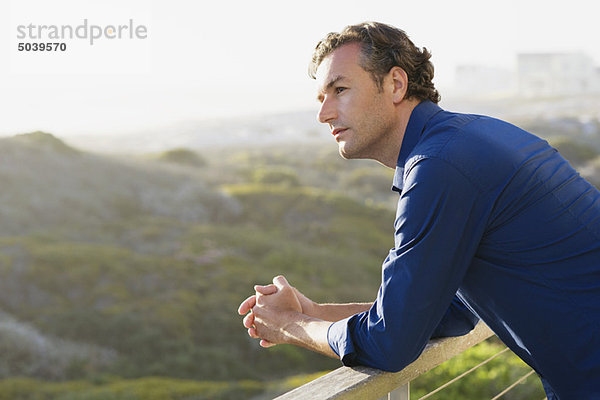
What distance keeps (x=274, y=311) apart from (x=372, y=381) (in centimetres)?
34

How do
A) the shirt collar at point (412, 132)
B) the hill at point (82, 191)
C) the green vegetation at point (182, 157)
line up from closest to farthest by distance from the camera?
the shirt collar at point (412, 132)
the hill at point (82, 191)
the green vegetation at point (182, 157)

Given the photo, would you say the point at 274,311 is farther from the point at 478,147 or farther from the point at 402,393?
the point at 478,147

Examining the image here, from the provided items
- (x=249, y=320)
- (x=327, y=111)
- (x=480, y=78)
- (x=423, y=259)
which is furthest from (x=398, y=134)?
(x=480, y=78)

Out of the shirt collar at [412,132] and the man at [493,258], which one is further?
the shirt collar at [412,132]

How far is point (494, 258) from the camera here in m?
1.13

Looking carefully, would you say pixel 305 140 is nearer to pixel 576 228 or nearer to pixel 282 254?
pixel 282 254

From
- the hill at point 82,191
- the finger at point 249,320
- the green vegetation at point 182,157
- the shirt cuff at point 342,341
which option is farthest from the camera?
the green vegetation at point 182,157

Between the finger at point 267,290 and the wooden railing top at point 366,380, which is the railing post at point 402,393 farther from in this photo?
the finger at point 267,290

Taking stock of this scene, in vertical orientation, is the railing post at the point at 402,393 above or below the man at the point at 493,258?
below

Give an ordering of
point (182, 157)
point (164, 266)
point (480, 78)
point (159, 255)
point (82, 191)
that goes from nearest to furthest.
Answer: point (164, 266) < point (159, 255) < point (82, 191) < point (182, 157) < point (480, 78)

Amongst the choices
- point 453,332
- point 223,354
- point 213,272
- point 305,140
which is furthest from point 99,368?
point 305,140

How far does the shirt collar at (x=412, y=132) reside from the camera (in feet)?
4.28

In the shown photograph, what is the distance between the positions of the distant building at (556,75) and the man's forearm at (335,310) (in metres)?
36.6

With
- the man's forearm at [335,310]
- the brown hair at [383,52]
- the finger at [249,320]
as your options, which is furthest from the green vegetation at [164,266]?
the brown hair at [383,52]
